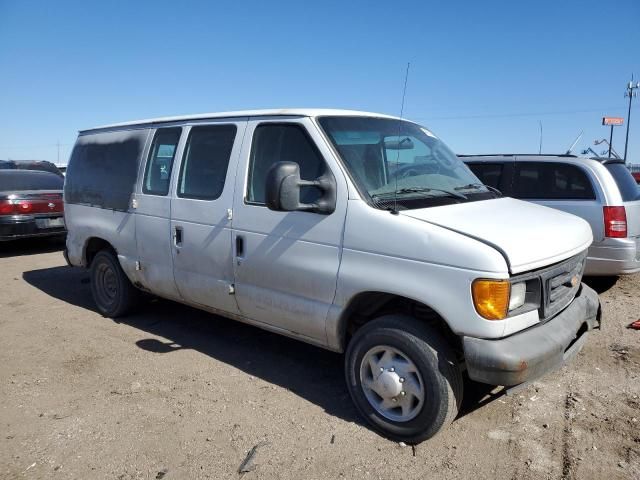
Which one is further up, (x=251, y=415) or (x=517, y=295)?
(x=517, y=295)

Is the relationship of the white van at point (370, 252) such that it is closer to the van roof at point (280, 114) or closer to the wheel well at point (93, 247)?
the van roof at point (280, 114)

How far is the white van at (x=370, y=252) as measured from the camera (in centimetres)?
290

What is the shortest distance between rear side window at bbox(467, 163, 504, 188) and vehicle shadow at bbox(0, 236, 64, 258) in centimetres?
817

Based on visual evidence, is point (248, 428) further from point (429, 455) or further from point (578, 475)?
point (578, 475)

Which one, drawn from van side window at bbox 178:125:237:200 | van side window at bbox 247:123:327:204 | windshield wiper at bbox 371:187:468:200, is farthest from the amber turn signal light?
van side window at bbox 178:125:237:200

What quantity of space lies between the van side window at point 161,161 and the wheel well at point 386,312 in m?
2.25

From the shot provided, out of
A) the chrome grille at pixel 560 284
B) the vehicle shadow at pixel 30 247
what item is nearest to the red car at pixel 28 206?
the vehicle shadow at pixel 30 247

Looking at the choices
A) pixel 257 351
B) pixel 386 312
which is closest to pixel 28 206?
pixel 257 351

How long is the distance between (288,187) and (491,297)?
55.4 inches

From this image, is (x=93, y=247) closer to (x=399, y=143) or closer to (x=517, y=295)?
(x=399, y=143)

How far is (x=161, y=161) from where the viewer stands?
4.88 metres

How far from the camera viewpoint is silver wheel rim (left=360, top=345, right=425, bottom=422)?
3.16m

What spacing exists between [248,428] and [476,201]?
7.47 feet

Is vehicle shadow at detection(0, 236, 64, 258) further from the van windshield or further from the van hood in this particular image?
the van hood
